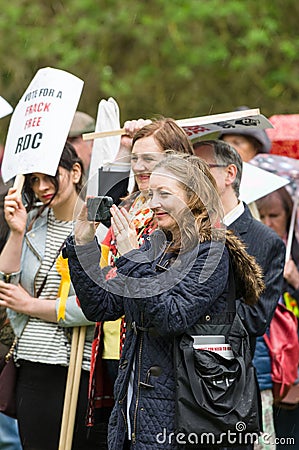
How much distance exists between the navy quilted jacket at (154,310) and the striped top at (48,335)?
810 mm

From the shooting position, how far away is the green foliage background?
11430 mm

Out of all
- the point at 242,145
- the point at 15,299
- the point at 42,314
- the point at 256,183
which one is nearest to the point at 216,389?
the point at 42,314

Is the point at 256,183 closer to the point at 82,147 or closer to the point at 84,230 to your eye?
the point at 82,147

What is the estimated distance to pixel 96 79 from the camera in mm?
11727

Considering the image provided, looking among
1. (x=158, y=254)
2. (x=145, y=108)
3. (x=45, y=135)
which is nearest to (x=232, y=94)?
(x=145, y=108)

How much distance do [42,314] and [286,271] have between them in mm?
1629

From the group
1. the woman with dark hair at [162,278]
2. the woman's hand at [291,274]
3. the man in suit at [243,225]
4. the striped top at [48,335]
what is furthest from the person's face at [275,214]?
the woman with dark hair at [162,278]

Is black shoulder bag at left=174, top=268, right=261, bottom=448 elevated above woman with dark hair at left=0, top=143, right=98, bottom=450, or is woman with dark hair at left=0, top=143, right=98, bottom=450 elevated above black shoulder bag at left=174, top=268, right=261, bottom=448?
woman with dark hair at left=0, top=143, right=98, bottom=450

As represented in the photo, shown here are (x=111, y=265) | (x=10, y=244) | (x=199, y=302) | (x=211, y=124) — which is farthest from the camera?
(x=10, y=244)

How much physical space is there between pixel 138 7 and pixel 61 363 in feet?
26.6

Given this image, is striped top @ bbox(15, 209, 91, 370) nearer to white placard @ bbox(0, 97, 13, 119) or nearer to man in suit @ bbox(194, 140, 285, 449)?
white placard @ bbox(0, 97, 13, 119)

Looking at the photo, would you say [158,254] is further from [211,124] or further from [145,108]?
[145,108]

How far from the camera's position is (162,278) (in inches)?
130

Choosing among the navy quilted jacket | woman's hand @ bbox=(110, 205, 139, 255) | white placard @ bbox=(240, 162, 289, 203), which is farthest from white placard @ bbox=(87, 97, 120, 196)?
white placard @ bbox=(240, 162, 289, 203)
